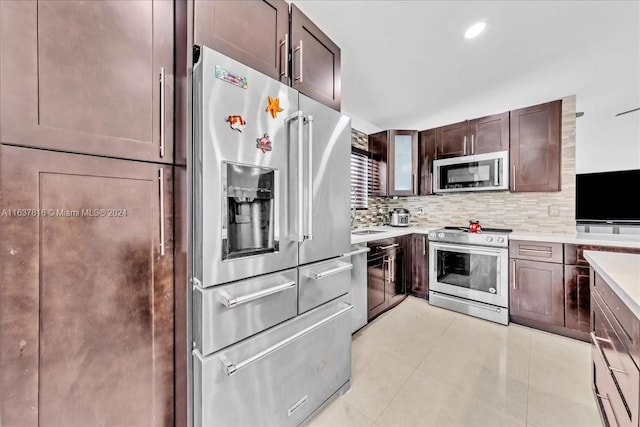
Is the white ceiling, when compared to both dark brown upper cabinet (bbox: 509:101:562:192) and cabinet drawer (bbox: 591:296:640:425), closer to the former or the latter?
dark brown upper cabinet (bbox: 509:101:562:192)

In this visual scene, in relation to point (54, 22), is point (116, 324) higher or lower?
lower

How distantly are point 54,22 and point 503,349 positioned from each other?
3351 mm

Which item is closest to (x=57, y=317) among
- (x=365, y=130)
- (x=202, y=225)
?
(x=202, y=225)

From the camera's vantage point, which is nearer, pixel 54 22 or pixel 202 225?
pixel 54 22

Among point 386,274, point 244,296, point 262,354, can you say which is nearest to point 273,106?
point 244,296

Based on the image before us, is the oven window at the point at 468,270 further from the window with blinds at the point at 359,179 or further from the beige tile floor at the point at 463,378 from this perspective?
the window with blinds at the point at 359,179

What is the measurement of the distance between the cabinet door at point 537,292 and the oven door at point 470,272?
3.6 inches

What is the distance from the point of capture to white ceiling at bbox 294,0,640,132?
1.61 metres

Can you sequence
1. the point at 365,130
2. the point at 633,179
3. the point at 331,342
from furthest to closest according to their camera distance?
the point at 365,130, the point at 633,179, the point at 331,342

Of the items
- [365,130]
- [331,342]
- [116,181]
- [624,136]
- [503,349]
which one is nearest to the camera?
[116,181]

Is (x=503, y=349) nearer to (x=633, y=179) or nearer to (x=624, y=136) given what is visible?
A: (x=633, y=179)

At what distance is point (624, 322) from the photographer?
3.13 feet

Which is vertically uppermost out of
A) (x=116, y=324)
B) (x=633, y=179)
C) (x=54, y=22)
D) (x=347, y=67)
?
(x=347, y=67)

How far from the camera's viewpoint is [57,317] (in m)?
0.82
